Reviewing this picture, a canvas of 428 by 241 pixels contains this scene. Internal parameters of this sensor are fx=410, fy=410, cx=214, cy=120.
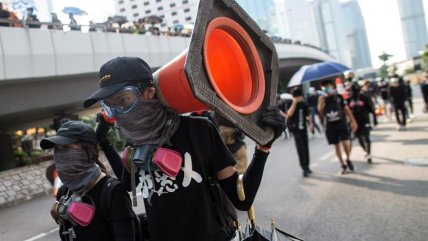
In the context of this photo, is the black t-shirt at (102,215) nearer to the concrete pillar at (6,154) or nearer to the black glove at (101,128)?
the black glove at (101,128)

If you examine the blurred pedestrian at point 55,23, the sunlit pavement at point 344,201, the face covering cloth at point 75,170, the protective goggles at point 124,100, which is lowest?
the sunlit pavement at point 344,201

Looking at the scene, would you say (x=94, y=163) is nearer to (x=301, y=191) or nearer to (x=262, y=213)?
(x=262, y=213)

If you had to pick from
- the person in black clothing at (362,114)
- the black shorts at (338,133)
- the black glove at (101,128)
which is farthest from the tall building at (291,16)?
the black glove at (101,128)

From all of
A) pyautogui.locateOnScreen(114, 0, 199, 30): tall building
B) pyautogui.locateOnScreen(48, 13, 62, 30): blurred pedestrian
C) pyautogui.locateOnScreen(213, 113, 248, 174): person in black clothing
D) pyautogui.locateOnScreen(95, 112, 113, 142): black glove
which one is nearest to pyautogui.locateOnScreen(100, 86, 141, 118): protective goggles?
pyautogui.locateOnScreen(95, 112, 113, 142): black glove

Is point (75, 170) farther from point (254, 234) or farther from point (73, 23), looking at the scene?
point (73, 23)

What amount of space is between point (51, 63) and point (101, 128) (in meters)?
13.0

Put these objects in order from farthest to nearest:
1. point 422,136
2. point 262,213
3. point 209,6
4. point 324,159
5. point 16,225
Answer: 1. point 422,136
2. point 324,159
3. point 16,225
4. point 262,213
5. point 209,6

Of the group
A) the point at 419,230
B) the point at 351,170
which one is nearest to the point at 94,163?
the point at 419,230

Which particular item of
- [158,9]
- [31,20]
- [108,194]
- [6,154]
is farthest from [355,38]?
[108,194]

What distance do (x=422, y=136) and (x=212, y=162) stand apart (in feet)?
32.9

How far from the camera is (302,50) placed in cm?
4294

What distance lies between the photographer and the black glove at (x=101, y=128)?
228cm

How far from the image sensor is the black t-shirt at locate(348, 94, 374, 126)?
879cm

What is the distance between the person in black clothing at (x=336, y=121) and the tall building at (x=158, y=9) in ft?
306
